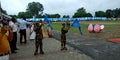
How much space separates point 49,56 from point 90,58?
6.32 ft

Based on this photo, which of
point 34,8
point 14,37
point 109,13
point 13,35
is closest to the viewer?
point 13,35

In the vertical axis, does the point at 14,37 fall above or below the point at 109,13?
above

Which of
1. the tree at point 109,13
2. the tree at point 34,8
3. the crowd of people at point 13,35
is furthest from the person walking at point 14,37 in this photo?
the tree at point 109,13

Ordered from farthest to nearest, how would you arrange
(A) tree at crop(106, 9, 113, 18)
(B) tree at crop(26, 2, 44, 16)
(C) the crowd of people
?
(A) tree at crop(106, 9, 113, 18)
(B) tree at crop(26, 2, 44, 16)
(C) the crowd of people

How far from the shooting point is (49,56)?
14.4 meters

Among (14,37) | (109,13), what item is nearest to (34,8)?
(109,13)

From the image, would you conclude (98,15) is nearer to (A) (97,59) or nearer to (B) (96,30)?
(B) (96,30)

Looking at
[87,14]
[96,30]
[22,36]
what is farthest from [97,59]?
[87,14]

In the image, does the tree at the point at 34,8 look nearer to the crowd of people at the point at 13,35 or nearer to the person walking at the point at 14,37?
the crowd of people at the point at 13,35

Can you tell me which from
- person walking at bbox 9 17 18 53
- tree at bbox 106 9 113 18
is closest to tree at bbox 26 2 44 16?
tree at bbox 106 9 113 18

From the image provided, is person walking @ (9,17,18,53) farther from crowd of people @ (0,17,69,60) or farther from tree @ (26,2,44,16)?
tree @ (26,2,44,16)

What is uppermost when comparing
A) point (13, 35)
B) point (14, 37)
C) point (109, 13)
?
point (13, 35)

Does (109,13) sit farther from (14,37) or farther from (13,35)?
(13,35)

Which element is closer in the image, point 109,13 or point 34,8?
point 34,8
